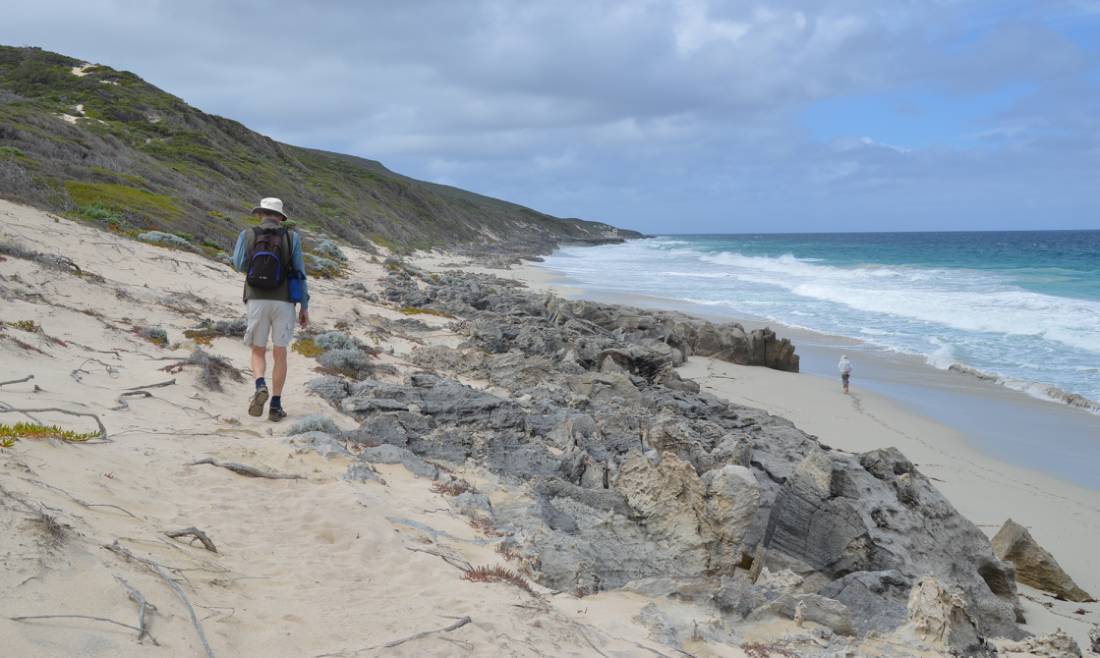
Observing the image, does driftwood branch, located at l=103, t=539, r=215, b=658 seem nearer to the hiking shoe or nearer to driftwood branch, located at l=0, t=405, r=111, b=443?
driftwood branch, located at l=0, t=405, r=111, b=443

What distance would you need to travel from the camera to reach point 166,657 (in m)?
2.82

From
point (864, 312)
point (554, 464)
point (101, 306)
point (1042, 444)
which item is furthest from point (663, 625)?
point (864, 312)

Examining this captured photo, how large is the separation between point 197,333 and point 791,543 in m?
7.43

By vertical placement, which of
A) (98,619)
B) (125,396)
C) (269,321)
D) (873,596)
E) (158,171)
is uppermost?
(158,171)

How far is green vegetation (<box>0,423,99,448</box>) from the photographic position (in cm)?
413

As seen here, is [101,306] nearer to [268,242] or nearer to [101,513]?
[268,242]

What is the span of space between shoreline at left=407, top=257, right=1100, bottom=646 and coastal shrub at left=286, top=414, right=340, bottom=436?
6.43 m

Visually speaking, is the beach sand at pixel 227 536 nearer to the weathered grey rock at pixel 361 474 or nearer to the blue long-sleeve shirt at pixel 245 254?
the weathered grey rock at pixel 361 474

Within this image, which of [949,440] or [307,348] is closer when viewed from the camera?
[307,348]

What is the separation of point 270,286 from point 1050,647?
21.7ft

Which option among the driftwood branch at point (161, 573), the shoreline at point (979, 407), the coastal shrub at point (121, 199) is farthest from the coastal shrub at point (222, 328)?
the shoreline at point (979, 407)

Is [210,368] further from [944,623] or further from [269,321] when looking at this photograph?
[944,623]

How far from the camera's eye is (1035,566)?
290 inches

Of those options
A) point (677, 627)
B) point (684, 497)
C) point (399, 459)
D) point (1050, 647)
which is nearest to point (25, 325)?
point (399, 459)
